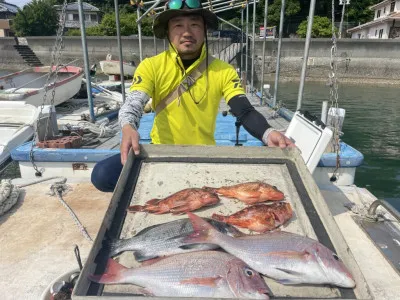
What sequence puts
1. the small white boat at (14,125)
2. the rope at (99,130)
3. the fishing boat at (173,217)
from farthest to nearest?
1. the small white boat at (14,125)
2. the rope at (99,130)
3. the fishing boat at (173,217)

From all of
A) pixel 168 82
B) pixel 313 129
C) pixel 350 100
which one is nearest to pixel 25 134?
pixel 168 82

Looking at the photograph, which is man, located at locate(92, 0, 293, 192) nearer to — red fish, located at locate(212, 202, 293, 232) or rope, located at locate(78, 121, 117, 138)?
red fish, located at locate(212, 202, 293, 232)

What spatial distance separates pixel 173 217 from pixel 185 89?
158cm

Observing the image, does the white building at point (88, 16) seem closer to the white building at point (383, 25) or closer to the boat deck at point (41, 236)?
the white building at point (383, 25)

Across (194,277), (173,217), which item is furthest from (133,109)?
(194,277)

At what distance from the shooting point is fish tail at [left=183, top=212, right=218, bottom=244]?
5.66 ft

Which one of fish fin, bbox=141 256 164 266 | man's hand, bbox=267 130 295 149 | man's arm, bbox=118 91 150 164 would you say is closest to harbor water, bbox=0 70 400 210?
man's hand, bbox=267 130 295 149

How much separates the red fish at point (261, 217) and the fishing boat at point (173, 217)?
0.07 meters

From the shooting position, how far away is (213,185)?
245cm

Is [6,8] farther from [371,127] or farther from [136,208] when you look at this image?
[136,208]

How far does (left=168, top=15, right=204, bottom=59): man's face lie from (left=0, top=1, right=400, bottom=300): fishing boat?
0.97 metres

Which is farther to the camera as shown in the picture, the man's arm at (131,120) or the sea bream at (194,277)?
the man's arm at (131,120)

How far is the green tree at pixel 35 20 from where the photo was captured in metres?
45.8

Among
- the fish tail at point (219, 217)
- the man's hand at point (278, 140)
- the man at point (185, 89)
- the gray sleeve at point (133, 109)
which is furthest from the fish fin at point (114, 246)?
the man's hand at point (278, 140)
